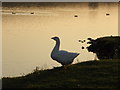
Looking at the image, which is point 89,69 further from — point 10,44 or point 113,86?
point 10,44

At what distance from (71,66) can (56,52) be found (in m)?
1.02

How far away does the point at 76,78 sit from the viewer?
1462 centimetres

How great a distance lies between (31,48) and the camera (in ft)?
102

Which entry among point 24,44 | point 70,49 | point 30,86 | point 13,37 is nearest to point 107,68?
point 30,86

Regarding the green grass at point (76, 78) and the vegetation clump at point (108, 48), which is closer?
the green grass at point (76, 78)

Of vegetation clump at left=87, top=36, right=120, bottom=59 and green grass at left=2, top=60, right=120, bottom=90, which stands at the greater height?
vegetation clump at left=87, top=36, right=120, bottom=59

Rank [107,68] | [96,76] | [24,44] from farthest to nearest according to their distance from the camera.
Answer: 1. [24,44]
2. [107,68]
3. [96,76]

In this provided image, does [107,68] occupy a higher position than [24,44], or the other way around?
[24,44]

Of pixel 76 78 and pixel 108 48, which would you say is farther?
pixel 108 48

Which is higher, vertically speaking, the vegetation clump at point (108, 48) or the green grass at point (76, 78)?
the vegetation clump at point (108, 48)

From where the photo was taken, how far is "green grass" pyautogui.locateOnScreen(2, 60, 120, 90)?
45.3 feet

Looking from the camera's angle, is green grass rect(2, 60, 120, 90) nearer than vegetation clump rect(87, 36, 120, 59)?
Yes

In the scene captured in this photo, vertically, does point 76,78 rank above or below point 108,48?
below

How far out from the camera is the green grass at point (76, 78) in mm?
13820
